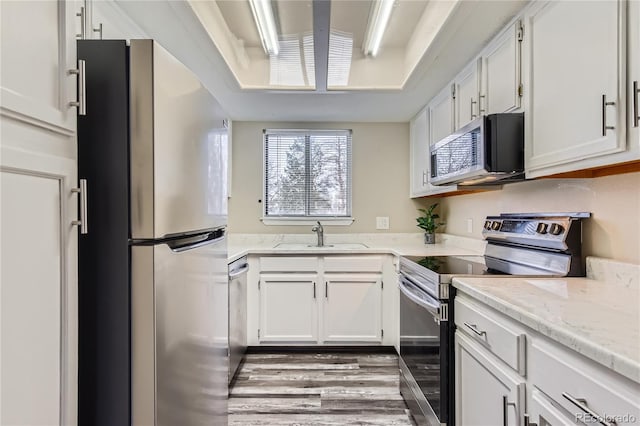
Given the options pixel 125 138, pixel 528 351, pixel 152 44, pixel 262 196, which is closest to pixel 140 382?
pixel 125 138

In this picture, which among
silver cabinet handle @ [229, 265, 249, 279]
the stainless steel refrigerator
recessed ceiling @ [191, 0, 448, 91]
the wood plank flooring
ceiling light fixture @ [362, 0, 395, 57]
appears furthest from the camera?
silver cabinet handle @ [229, 265, 249, 279]

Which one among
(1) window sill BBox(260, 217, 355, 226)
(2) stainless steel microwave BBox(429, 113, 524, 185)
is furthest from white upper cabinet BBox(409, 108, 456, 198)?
(2) stainless steel microwave BBox(429, 113, 524, 185)

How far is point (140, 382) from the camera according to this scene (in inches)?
41.3

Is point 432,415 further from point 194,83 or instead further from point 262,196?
point 262,196

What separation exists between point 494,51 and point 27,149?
2013mm

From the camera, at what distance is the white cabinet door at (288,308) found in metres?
3.10

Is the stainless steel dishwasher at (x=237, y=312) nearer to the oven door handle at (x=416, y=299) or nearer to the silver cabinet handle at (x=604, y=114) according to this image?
the oven door handle at (x=416, y=299)

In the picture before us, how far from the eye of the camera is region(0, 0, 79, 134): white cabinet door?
0.70 meters

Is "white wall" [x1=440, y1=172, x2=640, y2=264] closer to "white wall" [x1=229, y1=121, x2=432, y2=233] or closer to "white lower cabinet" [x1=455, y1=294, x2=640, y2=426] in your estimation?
"white lower cabinet" [x1=455, y1=294, x2=640, y2=426]

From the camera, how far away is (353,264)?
3.12m

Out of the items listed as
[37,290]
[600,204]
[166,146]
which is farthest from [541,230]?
[37,290]

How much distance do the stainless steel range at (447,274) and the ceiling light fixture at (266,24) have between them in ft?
5.13

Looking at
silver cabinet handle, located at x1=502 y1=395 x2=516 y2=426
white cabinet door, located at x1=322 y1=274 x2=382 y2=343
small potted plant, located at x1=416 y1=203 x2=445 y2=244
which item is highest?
small potted plant, located at x1=416 y1=203 x2=445 y2=244

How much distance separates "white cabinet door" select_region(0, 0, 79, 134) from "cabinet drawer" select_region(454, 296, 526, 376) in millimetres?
1323
